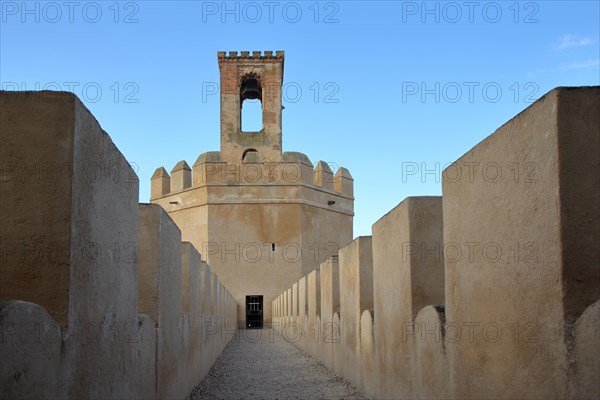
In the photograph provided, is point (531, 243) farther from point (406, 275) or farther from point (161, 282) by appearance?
point (161, 282)

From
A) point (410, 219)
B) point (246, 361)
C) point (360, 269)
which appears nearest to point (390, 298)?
point (410, 219)

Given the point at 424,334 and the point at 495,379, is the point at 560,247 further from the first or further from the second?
the point at 424,334

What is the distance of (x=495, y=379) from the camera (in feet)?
11.6

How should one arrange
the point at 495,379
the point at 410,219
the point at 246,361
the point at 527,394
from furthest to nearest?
the point at 246,361 < the point at 410,219 < the point at 495,379 < the point at 527,394

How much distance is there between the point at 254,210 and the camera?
100 ft

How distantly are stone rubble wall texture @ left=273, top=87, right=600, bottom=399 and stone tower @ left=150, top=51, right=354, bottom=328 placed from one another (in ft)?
79.9

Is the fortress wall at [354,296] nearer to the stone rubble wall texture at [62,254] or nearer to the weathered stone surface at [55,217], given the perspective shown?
the stone rubble wall texture at [62,254]

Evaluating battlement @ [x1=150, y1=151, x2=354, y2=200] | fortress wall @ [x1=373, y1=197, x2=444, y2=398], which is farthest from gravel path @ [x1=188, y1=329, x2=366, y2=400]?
battlement @ [x1=150, y1=151, x2=354, y2=200]

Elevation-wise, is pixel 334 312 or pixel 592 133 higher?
pixel 592 133

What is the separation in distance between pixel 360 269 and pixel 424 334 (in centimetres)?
314

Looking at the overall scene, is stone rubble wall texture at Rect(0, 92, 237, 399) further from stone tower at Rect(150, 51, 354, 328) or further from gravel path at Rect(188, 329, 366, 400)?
stone tower at Rect(150, 51, 354, 328)

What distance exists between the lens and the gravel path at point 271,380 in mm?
8391

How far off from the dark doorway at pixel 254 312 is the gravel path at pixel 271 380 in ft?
50.4

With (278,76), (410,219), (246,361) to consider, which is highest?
(278,76)
